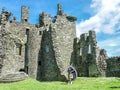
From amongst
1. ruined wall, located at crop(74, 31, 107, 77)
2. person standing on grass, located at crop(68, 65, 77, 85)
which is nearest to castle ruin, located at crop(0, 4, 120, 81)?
ruined wall, located at crop(74, 31, 107, 77)

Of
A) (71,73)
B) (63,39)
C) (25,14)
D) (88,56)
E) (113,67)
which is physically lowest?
(71,73)

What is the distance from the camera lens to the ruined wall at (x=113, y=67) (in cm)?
6450

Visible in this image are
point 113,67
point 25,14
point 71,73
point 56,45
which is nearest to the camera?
point 71,73

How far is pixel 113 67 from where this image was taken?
213 ft

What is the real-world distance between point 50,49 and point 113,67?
12.2 metres

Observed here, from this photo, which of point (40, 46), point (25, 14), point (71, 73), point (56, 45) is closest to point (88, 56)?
point (56, 45)

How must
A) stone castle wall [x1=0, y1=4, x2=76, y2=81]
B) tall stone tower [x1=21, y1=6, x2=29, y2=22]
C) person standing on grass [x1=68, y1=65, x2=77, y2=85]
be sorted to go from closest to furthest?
person standing on grass [x1=68, y1=65, x2=77, y2=85] < stone castle wall [x1=0, y1=4, x2=76, y2=81] < tall stone tower [x1=21, y1=6, x2=29, y2=22]

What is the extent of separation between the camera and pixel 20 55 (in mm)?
63375

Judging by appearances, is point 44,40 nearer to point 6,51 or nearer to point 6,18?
point 6,18

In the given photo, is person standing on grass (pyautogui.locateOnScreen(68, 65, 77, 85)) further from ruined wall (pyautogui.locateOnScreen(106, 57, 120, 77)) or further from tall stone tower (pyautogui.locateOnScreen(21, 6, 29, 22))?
tall stone tower (pyautogui.locateOnScreen(21, 6, 29, 22))

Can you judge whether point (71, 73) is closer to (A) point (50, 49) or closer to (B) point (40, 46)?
(A) point (50, 49)

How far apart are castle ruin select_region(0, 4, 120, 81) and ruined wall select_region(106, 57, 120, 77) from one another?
728mm

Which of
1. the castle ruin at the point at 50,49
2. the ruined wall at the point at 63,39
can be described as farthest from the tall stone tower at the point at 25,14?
the ruined wall at the point at 63,39

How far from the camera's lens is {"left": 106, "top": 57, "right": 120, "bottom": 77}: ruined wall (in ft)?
212
